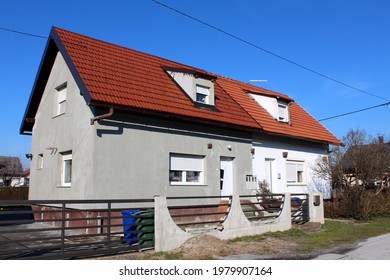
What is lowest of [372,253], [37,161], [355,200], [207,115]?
[372,253]

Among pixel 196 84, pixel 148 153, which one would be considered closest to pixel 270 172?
pixel 196 84

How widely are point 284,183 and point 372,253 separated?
31.1 feet

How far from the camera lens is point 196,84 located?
1562 cm

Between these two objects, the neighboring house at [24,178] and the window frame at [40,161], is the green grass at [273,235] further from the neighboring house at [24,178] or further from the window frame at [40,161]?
the neighboring house at [24,178]

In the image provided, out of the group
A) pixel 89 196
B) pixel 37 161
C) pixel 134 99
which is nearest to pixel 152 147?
pixel 134 99

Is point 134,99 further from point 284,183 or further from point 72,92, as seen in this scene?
point 284,183

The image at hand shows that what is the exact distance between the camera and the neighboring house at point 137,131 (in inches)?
465

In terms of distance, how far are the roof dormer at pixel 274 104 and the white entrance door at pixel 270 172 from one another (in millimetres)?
2671

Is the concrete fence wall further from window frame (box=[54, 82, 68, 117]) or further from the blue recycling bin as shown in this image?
window frame (box=[54, 82, 68, 117])

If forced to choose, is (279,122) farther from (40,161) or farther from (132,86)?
(40,161)

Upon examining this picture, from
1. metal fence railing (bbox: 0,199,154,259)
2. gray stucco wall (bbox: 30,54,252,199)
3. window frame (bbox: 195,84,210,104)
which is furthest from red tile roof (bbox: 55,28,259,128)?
metal fence railing (bbox: 0,199,154,259)

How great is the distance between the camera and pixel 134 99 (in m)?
12.5

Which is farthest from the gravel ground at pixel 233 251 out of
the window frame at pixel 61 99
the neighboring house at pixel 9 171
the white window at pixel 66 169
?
the neighboring house at pixel 9 171

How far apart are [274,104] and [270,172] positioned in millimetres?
3973
